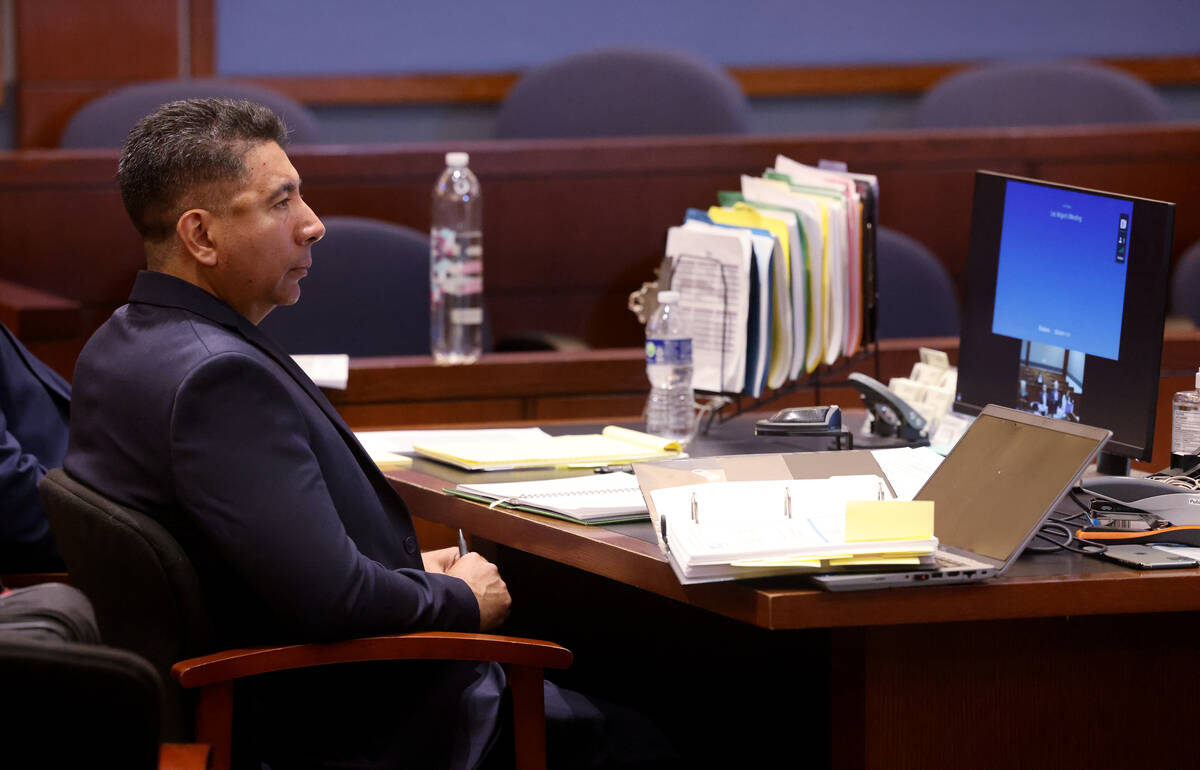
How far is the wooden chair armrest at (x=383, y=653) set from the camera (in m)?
1.58

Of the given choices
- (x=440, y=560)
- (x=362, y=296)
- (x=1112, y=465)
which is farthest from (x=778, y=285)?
(x=362, y=296)

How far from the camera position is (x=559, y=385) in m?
2.79

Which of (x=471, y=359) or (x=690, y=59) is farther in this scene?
(x=690, y=59)

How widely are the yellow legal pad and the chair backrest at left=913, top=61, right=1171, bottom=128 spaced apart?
2.39 m

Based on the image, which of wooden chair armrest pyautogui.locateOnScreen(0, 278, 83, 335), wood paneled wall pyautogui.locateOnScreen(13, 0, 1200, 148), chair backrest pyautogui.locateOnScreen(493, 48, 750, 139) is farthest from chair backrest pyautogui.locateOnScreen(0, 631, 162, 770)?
wood paneled wall pyautogui.locateOnScreen(13, 0, 1200, 148)

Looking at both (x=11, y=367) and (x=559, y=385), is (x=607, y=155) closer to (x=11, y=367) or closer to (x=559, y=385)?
(x=559, y=385)

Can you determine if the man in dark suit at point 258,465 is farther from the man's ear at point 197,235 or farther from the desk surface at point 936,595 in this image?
the desk surface at point 936,595

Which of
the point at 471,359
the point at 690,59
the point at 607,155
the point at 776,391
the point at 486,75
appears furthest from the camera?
the point at 486,75

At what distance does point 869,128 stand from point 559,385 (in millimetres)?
2736

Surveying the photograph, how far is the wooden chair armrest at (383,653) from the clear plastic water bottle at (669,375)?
2.53 feet

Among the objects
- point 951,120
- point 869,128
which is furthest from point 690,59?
point 869,128

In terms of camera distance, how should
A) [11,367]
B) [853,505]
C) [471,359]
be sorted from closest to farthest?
[853,505] < [11,367] < [471,359]

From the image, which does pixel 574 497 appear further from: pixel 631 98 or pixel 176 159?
pixel 631 98

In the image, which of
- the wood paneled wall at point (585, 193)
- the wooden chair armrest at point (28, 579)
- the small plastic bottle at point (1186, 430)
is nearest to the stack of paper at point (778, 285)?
the small plastic bottle at point (1186, 430)
